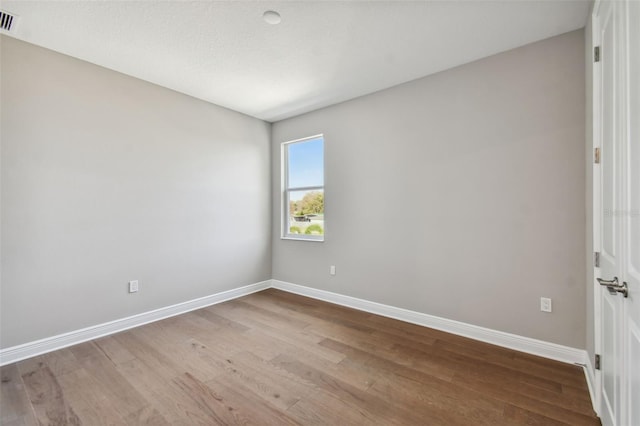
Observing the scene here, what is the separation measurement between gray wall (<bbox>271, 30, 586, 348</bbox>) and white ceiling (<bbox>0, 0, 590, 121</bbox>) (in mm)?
289

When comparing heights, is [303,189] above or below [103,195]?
above

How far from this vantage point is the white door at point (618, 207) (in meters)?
1.06

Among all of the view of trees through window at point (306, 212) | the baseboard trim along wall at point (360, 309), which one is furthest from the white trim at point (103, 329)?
the view of trees through window at point (306, 212)

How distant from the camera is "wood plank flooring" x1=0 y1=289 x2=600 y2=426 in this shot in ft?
5.54

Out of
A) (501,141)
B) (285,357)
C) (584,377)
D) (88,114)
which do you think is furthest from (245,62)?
(584,377)

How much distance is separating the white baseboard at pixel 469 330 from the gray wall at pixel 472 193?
0.06 metres

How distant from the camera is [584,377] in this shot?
2023 mm

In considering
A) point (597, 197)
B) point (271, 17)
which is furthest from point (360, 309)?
point (271, 17)

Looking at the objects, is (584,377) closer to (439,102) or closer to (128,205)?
(439,102)

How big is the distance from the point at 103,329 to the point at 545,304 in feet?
13.2

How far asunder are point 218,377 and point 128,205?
201cm

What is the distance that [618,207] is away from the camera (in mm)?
1292

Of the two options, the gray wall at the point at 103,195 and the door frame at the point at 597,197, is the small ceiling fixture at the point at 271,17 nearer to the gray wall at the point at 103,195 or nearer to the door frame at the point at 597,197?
the gray wall at the point at 103,195

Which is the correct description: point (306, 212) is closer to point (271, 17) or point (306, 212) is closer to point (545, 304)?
point (271, 17)
